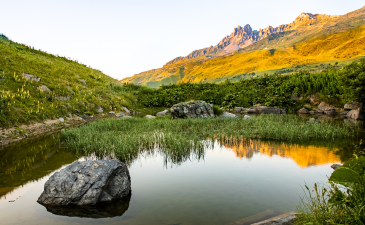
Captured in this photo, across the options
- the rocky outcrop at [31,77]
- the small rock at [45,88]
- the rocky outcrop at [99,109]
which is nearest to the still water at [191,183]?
the small rock at [45,88]

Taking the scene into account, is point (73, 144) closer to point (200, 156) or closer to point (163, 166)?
point (163, 166)

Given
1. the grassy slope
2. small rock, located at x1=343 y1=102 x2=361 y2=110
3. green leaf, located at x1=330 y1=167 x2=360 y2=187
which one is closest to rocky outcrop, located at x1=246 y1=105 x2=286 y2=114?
small rock, located at x1=343 y1=102 x2=361 y2=110

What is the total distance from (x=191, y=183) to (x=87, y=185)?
7.44 feet

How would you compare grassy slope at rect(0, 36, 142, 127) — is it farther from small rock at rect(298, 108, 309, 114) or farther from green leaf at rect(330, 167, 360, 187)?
small rock at rect(298, 108, 309, 114)

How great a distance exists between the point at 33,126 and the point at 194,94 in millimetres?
21150

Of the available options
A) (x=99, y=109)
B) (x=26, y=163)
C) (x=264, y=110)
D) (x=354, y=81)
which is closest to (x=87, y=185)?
(x=26, y=163)

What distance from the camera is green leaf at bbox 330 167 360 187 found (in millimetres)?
2484

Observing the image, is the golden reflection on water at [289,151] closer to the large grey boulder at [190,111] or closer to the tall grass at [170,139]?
the tall grass at [170,139]

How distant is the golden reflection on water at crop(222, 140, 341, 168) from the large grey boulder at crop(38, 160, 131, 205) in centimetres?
421

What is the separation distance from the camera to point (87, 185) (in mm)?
4238

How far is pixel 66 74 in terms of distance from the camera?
21.5m

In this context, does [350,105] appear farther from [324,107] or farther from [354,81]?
[354,81]

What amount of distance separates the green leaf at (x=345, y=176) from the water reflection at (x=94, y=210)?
11.0 feet

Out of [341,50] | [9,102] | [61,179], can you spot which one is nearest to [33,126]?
[9,102]
